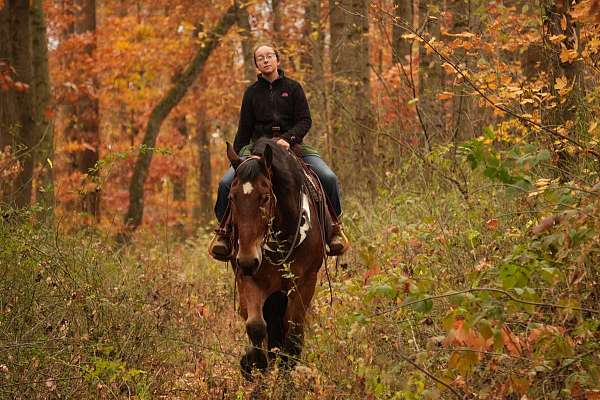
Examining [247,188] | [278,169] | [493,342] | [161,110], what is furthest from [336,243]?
[161,110]

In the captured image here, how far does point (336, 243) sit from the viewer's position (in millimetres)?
8922

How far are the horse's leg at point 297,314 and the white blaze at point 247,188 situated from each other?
3.98ft

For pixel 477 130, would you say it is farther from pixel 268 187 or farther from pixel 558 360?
pixel 558 360

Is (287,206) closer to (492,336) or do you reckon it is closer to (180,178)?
(492,336)

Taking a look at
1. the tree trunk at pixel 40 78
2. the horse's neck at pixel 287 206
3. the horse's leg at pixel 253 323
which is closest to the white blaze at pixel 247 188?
the horse's neck at pixel 287 206

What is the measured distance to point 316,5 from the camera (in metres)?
20.5

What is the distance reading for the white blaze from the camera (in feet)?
24.0

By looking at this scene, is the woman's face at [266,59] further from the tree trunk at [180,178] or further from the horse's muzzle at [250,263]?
the tree trunk at [180,178]

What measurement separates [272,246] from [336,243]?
126 centimetres

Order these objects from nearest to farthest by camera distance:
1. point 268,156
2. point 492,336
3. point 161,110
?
1. point 492,336
2. point 268,156
3. point 161,110

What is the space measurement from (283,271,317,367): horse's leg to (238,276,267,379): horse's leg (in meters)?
0.37

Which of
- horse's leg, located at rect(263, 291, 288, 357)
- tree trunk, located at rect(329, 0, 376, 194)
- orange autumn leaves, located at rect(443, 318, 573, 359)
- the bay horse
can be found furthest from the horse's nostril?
tree trunk, located at rect(329, 0, 376, 194)

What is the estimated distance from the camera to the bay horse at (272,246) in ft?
24.0

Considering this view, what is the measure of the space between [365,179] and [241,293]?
903 cm
